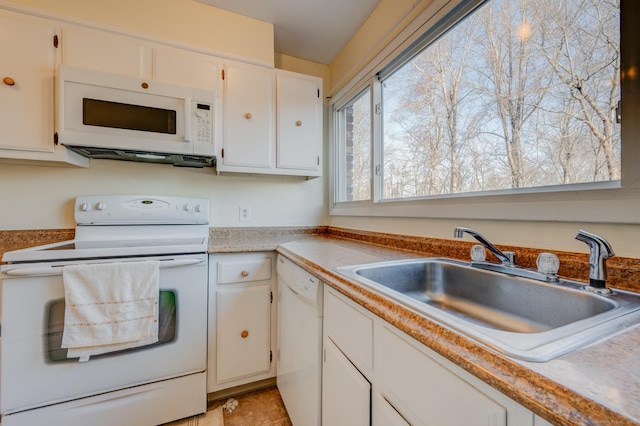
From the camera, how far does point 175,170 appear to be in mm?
1916

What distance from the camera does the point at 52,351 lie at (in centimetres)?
118

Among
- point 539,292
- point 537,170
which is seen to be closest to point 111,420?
point 539,292

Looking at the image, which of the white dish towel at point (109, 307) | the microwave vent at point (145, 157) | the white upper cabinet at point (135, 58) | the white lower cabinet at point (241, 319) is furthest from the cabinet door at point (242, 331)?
the white upper cabinet at point (135, 58)

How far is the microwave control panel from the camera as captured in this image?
63.8 inches

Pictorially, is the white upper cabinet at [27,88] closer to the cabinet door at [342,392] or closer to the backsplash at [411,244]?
the backsplash at [411,244]

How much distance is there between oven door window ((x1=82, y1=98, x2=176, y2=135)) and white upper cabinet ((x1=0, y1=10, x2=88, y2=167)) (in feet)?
0.73

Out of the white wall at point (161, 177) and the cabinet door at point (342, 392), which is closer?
the cabinet door at point (342, 392)

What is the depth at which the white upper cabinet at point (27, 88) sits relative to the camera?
1374mm

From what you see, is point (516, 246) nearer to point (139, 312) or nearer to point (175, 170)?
point (139, 312)

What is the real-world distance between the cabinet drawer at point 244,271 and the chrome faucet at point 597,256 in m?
1.41

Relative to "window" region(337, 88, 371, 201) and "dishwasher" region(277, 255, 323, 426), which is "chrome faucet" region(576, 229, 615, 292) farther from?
"window" region(337, 88, 371, 201)

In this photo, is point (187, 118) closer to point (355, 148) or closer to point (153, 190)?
point (153, 190)

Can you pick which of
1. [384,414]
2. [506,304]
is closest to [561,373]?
[384,414]

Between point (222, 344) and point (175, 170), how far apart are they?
1248 millimetres
